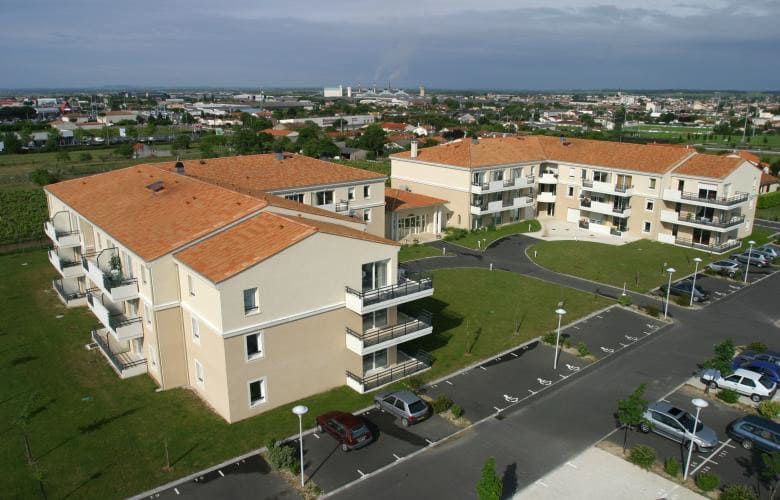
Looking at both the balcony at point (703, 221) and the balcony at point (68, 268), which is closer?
the balcony at point (68, 268)

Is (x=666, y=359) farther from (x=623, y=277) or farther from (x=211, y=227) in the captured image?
(x=211, y=227)

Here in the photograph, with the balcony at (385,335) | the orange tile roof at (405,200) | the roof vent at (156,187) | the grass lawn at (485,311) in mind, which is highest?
the roof vent at (156,187)

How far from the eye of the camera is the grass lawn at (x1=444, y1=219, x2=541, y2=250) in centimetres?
5641

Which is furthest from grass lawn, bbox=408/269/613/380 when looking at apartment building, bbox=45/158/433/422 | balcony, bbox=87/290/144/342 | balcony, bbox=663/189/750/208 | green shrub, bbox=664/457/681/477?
balcony, bbox=663/189/750/208

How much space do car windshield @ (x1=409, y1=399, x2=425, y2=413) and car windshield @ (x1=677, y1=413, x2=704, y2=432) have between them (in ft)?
36.0

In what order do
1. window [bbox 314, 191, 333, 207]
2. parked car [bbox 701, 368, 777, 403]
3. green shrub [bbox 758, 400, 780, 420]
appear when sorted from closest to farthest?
green shrub [bbox 758, 400, 780, 420]
parked car [bbox 701, 368, 777, 403]
window [bbox 314, 191, 333, 207]

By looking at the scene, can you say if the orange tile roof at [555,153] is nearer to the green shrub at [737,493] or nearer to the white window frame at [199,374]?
the white window frame at [199,374]

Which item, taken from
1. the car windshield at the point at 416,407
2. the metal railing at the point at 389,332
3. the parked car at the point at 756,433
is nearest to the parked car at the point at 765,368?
the parked car at the point at 756,433

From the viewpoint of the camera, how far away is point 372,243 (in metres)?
27.7

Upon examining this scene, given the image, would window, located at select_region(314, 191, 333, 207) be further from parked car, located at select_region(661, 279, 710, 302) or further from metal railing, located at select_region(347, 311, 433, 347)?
parked car, located at select_region(661, 279, 710, 302)

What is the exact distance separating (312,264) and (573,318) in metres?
20.2

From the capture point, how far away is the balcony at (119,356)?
97.2ft

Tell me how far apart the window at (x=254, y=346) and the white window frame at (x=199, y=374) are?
339 centimetres

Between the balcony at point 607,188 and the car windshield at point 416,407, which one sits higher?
the balcony at point 607,188
